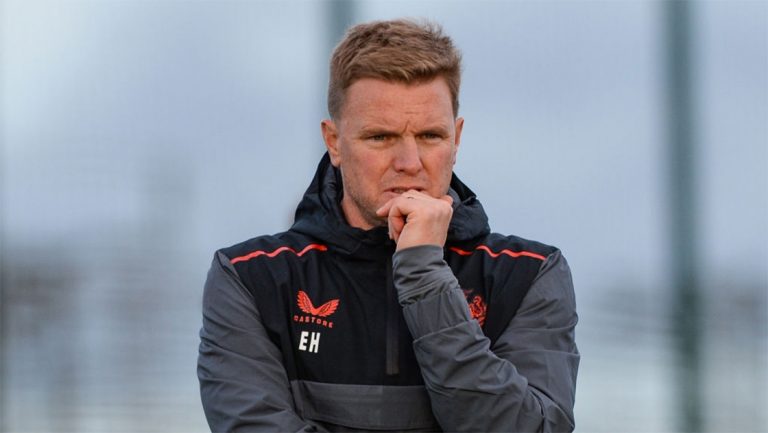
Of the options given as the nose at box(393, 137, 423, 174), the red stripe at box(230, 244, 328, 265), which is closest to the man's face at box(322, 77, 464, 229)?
the nose at box(393, 137, 423, 174)

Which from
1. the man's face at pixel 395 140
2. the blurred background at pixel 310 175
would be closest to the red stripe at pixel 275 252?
the man's face at pixel 395 140

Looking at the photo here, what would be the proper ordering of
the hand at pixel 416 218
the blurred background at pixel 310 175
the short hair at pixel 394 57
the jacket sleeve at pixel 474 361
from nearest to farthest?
the jacket sleeve at pixel 474 361 → the hand at pixel 416 218 → the short hair at pixel 394 57 → the blurred background at pixel 310 175

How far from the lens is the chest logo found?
2186 mm

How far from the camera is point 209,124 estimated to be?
369 cm

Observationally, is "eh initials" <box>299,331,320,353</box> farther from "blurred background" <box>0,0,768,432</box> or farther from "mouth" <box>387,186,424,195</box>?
"blurred background" <box>0,0,768,432</box>

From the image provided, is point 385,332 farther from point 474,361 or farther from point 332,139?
point 332,139

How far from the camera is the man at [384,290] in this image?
2070 mm

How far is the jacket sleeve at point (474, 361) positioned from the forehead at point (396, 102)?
0.84 feet

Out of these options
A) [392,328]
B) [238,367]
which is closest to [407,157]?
[392,328]

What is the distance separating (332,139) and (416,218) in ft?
0.99

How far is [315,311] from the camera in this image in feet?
7.20

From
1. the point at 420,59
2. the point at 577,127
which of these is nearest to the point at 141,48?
the point at 577,127

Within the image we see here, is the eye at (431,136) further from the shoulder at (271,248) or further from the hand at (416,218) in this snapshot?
the shoulder at (271,248)

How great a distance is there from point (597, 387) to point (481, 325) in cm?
157
